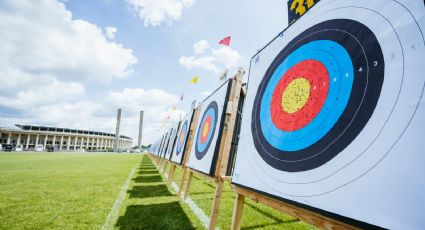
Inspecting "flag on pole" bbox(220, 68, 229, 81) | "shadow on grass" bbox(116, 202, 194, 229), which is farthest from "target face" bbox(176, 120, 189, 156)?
"flag on pole" bbox(220, 68, 229, 81)

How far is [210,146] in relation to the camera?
10.7 ft

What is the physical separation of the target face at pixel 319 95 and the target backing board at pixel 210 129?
102 cm

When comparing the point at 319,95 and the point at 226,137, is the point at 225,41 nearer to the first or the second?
the point at 226,137

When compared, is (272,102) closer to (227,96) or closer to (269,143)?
(269,143)

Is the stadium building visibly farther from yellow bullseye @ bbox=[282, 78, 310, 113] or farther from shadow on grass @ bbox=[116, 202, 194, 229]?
yellow bullseye @ bbox=[282, 78, 310, 113]

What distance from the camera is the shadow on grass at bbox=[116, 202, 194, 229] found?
109 inches

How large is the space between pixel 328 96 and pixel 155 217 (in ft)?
8.89

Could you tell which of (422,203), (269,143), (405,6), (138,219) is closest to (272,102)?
(269,143)

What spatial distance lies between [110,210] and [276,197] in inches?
115

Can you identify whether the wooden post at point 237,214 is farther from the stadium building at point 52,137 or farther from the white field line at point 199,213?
the stadium building at point 52,137

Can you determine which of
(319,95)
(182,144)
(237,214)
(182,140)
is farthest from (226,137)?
(182,140)

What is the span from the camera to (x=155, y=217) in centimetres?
314

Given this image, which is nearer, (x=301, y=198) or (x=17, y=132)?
(x=301, y=198)

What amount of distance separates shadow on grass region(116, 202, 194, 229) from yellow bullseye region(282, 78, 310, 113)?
1882mm
